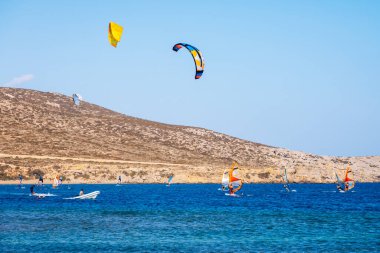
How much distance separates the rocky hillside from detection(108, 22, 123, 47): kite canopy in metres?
Result: 67.9

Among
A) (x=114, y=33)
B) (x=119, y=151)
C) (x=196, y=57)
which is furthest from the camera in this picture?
(x=119, y=151)

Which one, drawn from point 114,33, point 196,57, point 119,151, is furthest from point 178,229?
point 119,151

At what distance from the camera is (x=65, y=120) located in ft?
502

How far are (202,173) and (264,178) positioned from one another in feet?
59.9

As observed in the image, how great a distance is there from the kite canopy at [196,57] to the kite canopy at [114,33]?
527cm

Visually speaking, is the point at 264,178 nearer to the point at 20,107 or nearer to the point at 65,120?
the point at 65,120

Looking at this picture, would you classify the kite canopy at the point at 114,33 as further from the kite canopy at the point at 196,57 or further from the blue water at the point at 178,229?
the blue water at the point at 178,229

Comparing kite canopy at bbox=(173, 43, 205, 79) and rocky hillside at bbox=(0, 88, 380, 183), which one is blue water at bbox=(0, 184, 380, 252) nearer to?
kite canopy at bbox=(173, 43, 205, 79)

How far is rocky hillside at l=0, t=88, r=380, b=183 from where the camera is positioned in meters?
111

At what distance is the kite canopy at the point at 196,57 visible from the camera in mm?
37347

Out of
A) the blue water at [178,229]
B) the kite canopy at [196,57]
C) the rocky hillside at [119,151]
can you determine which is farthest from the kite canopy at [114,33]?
the rocky hillside at [119,151]

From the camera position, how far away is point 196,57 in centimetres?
3906

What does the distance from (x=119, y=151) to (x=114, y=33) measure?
104 metres

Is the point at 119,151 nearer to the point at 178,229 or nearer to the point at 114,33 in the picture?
the point at 178,229
